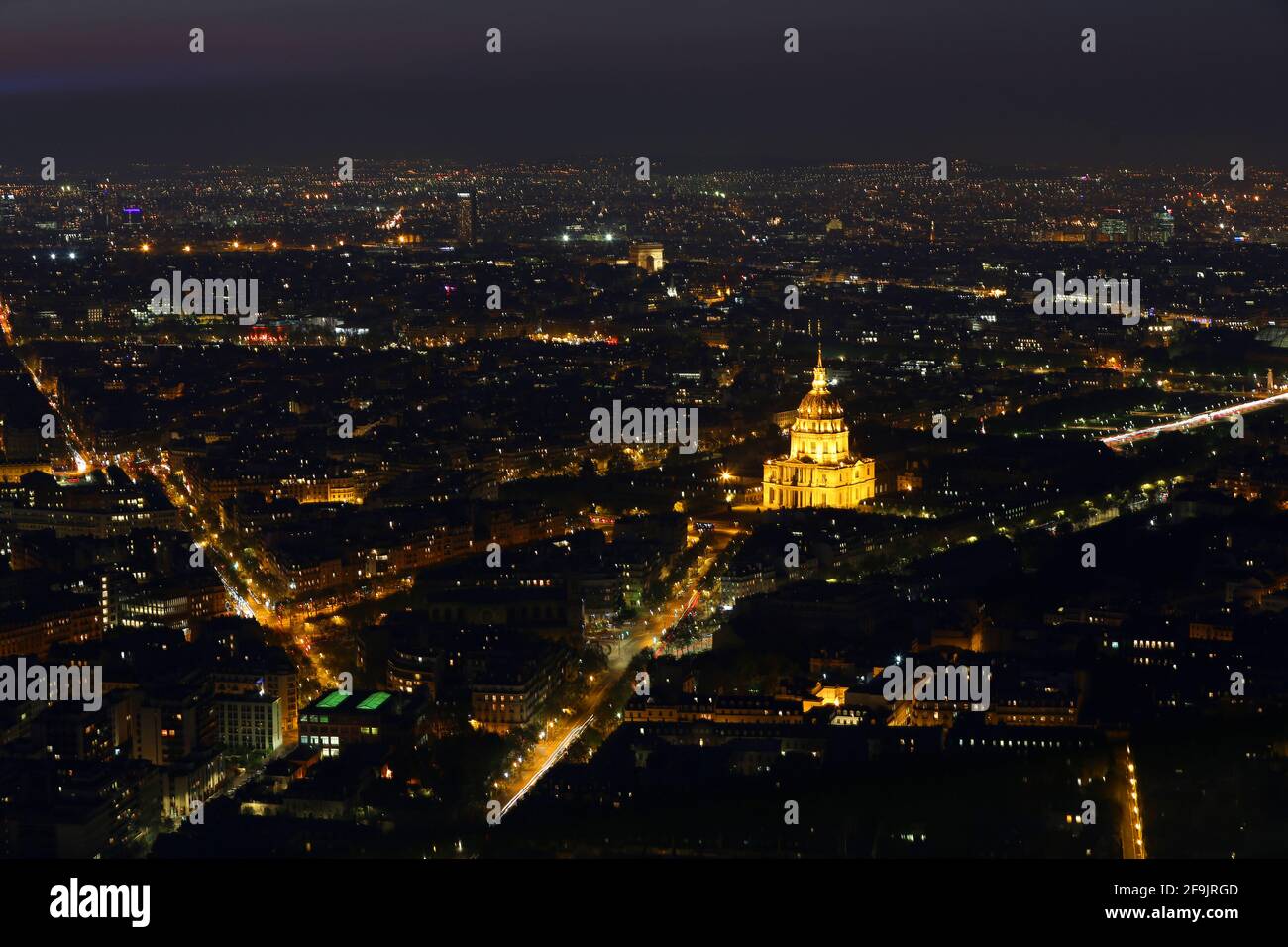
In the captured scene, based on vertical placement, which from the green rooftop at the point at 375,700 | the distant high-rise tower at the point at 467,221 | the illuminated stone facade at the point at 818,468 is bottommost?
the green rooftop at the point at 375,700


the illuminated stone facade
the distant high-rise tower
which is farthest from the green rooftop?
Answer: the distant high-rise tower

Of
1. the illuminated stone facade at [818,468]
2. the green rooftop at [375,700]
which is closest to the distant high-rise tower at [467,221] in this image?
the illuminated stone facade at [818,468]

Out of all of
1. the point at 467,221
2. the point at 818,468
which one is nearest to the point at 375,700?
the point at 818,468

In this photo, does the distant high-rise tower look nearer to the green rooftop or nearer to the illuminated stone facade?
the illuminated stone facade

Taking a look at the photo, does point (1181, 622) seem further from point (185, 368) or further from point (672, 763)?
point (185, 368)

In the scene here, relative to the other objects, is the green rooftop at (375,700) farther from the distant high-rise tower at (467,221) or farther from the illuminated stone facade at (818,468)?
the distant high-rise tower at (467,221)

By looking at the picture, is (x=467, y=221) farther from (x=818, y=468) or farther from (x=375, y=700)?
(x=375, y=700)
